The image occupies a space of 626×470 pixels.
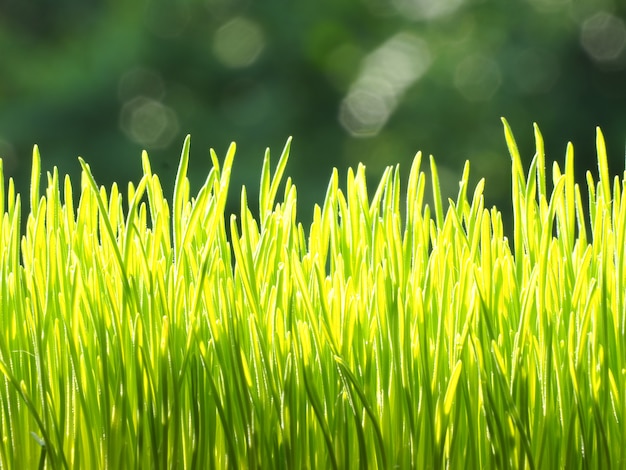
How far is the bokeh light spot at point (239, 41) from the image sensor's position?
452 cm

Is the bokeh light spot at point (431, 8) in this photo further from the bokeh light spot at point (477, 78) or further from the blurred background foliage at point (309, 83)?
the bokeh light spot at point (477, 78)

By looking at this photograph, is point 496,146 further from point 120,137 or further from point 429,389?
point 429,389

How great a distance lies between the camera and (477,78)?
444 cm

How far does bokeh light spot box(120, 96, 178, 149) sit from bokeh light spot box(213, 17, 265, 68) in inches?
17.0

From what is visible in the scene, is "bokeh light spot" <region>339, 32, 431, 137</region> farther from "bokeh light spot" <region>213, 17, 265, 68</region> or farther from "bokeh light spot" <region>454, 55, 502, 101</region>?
"bokeh light spot" <region>213, 17, 265, 68</region>

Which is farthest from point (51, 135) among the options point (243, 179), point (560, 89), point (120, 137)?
point (560, 89)

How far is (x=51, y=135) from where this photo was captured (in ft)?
13.6

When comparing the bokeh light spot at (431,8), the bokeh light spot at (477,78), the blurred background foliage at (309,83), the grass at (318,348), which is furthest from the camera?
the bokeh light spot at (431,8)

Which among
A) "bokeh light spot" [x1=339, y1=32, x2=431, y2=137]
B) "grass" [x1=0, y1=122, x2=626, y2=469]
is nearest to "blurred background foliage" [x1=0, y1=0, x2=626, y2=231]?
"bokeh light spot" [x1=339, y1=32, x2=431, y2=137]

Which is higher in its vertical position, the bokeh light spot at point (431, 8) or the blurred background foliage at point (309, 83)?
the bokeh light spot at point (431, 8)

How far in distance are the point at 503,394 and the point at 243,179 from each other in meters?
3.36

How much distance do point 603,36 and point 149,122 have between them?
2.54 m

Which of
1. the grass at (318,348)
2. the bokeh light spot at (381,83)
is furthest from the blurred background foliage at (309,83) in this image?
the grass at (318,348)

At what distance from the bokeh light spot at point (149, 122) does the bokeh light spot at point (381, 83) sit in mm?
950
